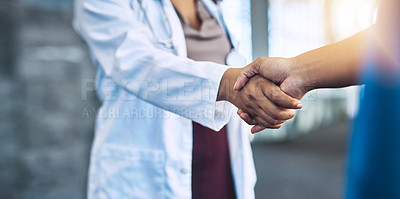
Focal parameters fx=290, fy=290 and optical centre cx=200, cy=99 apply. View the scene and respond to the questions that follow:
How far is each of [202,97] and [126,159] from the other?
276mm

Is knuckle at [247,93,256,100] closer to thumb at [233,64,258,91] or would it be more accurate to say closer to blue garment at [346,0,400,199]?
thumb at [233,64,258,91]

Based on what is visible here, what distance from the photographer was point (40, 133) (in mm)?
1581

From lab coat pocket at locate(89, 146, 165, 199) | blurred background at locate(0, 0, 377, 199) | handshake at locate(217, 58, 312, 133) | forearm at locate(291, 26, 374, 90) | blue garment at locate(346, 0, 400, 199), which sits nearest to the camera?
blue garment at locate(346, 0, 400, 199)

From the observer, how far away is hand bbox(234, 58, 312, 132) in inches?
24.4

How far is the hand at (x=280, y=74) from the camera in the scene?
62 cm

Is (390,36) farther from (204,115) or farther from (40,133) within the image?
(40,133)

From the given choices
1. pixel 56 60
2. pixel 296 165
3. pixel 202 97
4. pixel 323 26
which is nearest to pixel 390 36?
pixel 202 97

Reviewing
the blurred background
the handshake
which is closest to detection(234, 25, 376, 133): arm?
the handshake

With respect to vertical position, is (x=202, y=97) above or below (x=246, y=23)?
below

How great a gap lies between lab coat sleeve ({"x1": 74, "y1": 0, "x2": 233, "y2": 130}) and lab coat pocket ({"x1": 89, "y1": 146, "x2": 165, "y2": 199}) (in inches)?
6.2

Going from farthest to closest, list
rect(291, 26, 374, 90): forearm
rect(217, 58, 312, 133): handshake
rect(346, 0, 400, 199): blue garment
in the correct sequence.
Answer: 1. rect(217, 58, 312, 133): handshake
2. rect(291, 26, 374, 90): forearm
3. rect(346, 0, 400, 199): blue garment

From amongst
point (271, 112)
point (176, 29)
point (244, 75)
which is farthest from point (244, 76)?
point (176, 29)

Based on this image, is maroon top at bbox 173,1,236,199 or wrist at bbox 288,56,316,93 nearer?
wrist at bbox 288,56,316,93

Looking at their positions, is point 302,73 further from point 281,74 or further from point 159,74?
point 159,74
